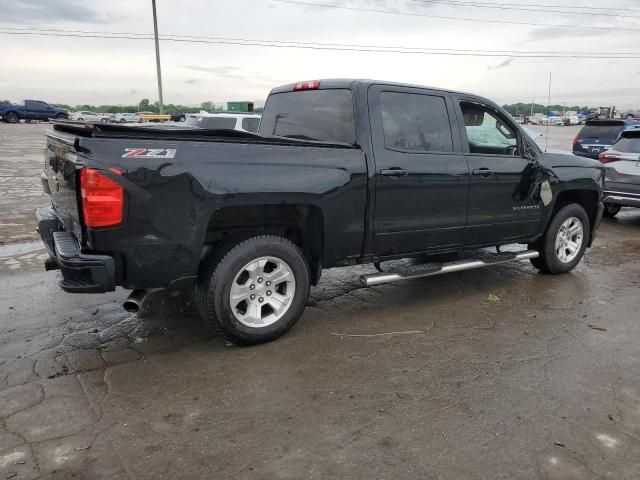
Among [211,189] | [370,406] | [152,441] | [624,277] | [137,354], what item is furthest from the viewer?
[624,277]

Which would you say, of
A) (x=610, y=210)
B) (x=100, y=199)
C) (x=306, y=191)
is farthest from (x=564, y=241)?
(x=610, y=210)

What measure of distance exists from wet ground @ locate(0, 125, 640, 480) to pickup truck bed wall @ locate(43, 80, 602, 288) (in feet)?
2.19

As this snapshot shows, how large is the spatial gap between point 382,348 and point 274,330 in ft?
2.75

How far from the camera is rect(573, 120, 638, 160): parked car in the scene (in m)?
14.2

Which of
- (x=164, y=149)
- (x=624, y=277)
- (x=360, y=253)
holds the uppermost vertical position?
(x=164, y=149)

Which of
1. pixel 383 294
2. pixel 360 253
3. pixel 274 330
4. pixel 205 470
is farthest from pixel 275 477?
pixel 383 294

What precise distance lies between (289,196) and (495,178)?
7.67ft

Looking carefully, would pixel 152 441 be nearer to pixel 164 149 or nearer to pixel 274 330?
pixel 274 330

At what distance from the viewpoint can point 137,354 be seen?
3969 millimetres

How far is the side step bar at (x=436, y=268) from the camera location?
4.58 m

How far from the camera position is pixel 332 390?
3510mm

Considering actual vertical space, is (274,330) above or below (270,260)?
below

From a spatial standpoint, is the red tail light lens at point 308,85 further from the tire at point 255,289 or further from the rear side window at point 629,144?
the rear side window at point 629,144

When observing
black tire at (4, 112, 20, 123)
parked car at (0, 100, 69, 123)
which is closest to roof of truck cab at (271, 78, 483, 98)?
parked car at (0, 100, 69, 123)
